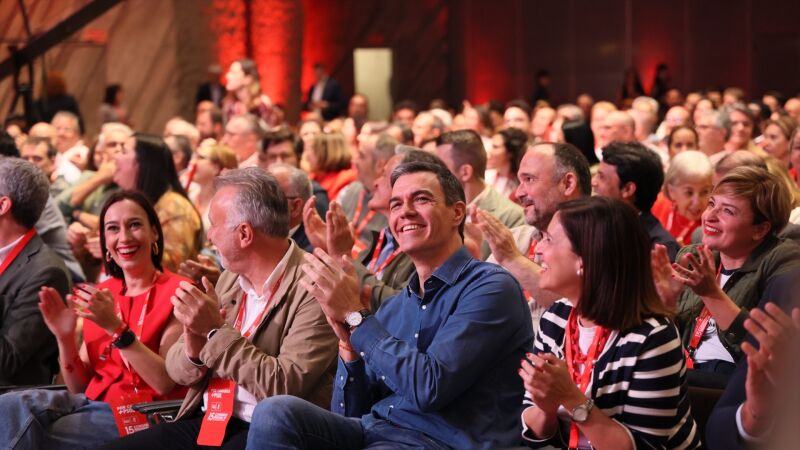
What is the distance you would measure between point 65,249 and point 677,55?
53.6ft

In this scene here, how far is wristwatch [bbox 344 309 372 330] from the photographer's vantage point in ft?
9.71

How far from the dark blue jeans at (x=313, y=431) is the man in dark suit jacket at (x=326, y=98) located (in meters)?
11.8

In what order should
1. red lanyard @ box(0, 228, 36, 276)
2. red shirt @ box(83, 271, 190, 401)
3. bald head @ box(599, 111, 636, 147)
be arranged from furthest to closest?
bald head @ box(599, 111, 636, 147) < red lanyard @ box(0, 228, 36, 276) < red shirt @ box(83, 271, 190, 401)

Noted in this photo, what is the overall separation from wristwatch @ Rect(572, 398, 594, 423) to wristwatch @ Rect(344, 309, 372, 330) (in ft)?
2.31

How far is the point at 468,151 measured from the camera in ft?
18.4

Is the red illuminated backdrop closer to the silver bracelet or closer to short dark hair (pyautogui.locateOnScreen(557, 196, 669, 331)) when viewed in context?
the silver bracelet

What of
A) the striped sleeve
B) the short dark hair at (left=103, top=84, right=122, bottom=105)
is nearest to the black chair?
the striped sleeve

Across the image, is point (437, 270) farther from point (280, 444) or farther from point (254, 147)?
point (254, 147)

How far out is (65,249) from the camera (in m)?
5.39

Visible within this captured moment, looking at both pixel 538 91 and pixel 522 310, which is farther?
pixel 538 91

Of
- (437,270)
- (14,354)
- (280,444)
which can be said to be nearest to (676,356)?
(437,270)

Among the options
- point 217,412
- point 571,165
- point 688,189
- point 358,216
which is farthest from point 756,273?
point 358,216

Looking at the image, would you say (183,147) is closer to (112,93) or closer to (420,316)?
(420,316)

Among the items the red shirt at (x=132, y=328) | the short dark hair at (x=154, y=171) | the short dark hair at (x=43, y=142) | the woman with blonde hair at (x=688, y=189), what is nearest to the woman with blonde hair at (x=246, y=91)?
the short dark hair at (x=43, y=142)
